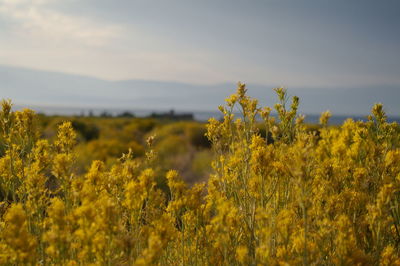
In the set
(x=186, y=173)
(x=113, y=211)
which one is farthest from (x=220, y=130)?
(x=186, y=173)

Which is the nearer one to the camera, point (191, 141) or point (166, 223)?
point (166, 223)

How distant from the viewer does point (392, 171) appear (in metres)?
3.38

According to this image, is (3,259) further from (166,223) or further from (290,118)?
(290,118)

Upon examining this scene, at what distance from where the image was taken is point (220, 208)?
2094 millimetres

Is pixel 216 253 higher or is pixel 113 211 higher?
pixel 113 211

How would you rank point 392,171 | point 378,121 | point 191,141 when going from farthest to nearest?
point 191,141
point 378,121
point 392,171

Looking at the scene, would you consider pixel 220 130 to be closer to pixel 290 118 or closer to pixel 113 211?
pixel 290 118

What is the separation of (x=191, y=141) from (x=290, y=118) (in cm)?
1885

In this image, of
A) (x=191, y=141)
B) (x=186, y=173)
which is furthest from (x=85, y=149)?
(x=191, y=141)

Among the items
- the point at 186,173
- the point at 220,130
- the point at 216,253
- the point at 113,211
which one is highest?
the point at 220,130

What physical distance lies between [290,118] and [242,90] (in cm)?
55

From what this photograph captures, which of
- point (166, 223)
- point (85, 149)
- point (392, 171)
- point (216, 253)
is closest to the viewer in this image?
point (166, 223)

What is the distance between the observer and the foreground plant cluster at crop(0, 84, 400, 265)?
208 centimetres

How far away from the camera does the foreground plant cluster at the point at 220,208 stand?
2.08 metres
